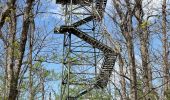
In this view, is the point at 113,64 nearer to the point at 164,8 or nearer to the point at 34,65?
the point at 164,8

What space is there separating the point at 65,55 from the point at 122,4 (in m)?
10.9

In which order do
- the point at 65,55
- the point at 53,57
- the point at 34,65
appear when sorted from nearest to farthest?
1. the point at 65,55
2. the point at 53,57
3. the point at 34,65

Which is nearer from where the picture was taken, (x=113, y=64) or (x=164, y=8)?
(x=164, y=8)

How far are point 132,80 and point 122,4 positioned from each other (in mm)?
3000

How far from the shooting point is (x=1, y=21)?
33.7 ft

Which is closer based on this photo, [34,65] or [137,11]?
[137,11]

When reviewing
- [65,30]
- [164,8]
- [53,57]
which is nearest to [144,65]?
[164,8]

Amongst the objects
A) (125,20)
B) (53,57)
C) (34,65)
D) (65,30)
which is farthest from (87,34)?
(125,20)

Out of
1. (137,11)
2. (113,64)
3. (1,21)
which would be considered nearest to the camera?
(1,21)

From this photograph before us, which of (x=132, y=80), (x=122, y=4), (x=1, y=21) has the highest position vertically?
(x=122, y=4)

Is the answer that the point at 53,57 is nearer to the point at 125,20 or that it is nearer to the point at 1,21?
the point at 125,20

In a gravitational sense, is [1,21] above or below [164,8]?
below

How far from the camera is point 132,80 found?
12445 mm

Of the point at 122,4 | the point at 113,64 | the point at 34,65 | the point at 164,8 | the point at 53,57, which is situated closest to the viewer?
the point at 122,4
